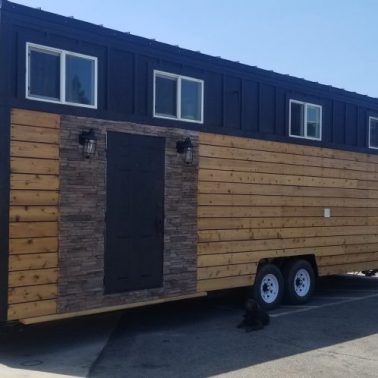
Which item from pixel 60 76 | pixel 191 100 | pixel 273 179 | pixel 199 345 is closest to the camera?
pixel 60 76

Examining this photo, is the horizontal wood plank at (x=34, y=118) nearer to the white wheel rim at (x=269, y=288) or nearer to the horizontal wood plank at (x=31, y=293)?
the horizontal wood plank at (x=31, y=293)

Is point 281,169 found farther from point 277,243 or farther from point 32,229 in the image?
point 32,229

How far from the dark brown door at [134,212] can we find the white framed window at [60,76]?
0.69 metres

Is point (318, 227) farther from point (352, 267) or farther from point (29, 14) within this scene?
point (29, 14)

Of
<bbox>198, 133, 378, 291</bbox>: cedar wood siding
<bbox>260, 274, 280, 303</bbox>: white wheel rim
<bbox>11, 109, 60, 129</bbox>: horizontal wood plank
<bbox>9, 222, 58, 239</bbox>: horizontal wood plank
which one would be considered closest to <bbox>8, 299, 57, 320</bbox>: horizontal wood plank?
Result: <bbox>9, 222, 58, 239</bbox>: horizontal wood plank

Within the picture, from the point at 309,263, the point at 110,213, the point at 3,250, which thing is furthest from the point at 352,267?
the point at 3,250

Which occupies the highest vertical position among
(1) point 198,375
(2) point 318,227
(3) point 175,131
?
(3) point 175,131

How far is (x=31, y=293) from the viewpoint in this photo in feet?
23.7

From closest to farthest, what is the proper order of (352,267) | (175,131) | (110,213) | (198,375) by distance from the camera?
(198,375) → (110,213) → (175,131) → (352,267)

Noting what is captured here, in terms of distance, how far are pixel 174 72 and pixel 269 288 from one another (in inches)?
164

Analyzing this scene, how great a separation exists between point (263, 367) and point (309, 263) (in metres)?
4.70

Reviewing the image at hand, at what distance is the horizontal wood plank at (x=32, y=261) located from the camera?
704 centimetres

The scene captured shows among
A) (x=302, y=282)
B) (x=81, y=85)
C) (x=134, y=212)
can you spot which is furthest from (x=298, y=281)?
(x=81, y=85)

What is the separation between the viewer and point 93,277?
311 inches
